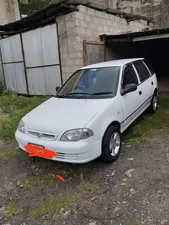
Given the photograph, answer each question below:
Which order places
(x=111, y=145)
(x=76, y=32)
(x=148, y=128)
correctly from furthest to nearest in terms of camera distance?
1. (x=76, y=32)
2. (x=148, y=128)
3. (x=111, y=145)

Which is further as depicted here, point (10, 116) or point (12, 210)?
point (10, 116)

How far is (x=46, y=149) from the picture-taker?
291 centimetres

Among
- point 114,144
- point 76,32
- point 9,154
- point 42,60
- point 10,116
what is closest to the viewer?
point 114,144

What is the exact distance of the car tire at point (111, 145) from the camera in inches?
123

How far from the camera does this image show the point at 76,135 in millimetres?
2830

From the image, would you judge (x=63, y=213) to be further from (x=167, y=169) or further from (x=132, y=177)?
(x=167, y=169)

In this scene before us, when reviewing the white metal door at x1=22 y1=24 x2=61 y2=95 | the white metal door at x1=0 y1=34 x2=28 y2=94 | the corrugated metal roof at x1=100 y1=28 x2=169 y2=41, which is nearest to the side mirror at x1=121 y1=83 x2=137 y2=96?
the corrugated metal roof at x1=100 y1=28 x2=169 y2=41

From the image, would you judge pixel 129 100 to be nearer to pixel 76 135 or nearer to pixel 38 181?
pixel 76 135

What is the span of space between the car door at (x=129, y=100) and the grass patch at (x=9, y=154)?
2269mm

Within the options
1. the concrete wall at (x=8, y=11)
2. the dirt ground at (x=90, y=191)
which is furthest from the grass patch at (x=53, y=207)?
the concrete wall at (x=8, y=11)

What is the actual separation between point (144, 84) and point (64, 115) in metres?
2.50

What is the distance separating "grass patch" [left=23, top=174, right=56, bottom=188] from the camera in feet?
9.97

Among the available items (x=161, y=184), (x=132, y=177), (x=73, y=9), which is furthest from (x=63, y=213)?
(x=73, y=9)

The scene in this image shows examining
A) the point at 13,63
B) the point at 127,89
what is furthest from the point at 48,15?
the point at 127,89
